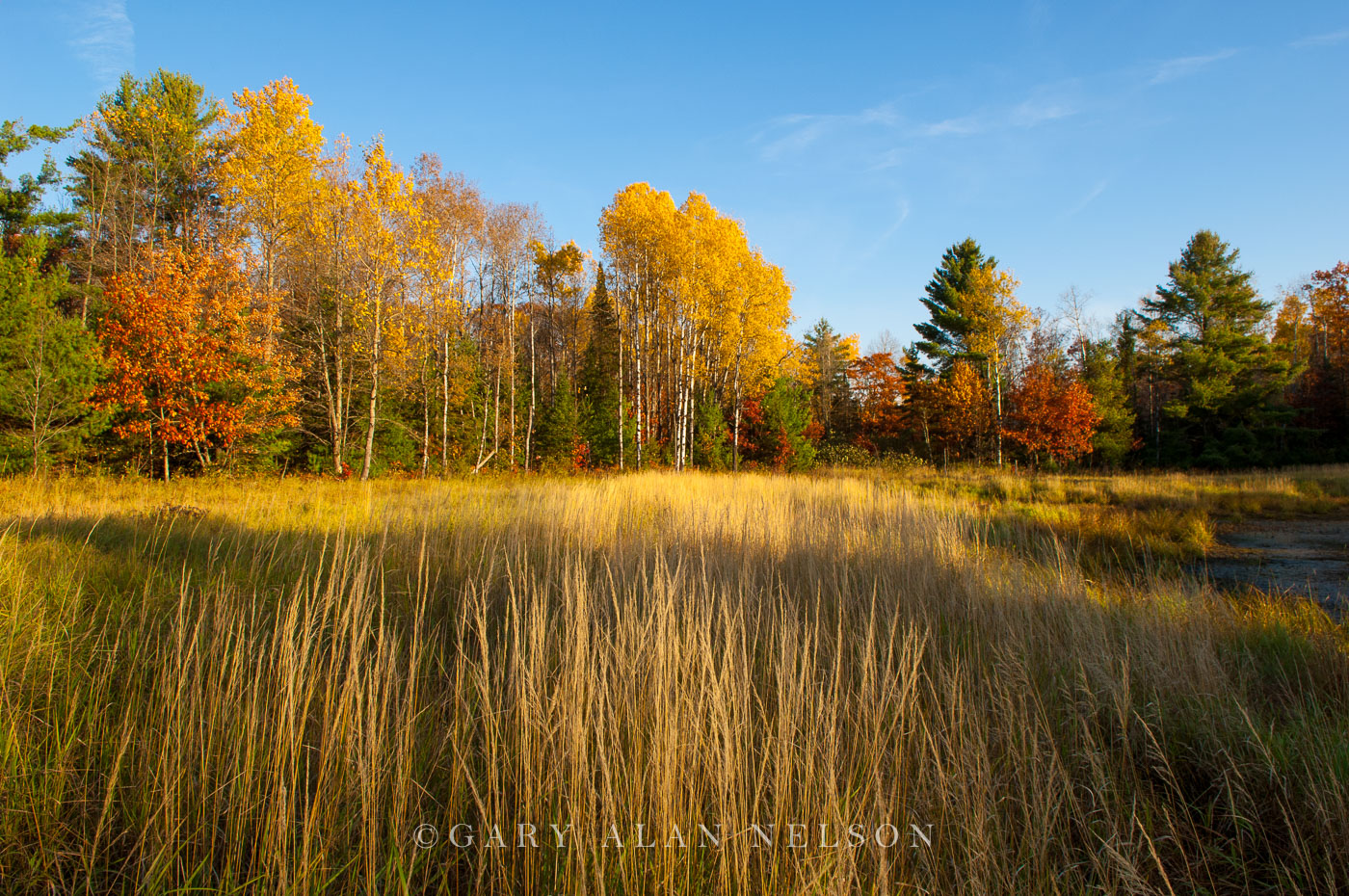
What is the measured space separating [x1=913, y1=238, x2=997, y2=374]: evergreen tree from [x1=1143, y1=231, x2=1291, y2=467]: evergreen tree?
9.82 m

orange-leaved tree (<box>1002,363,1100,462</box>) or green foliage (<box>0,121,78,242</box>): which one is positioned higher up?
green foliage (<box>0,121,78,242</box>)

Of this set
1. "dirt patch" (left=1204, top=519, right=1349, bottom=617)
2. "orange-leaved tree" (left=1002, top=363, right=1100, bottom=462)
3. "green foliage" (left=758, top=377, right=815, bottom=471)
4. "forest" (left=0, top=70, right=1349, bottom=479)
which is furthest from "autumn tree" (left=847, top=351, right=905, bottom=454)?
"dirt patch" (left=1204, top=519, right=1349, bottom=617)

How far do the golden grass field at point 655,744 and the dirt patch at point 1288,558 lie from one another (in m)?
3.35

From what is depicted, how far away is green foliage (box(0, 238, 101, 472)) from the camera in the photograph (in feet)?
33.7

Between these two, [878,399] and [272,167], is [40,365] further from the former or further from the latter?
[878,399]

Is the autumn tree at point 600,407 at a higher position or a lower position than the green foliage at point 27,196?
lower

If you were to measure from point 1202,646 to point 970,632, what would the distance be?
1177 millimetres

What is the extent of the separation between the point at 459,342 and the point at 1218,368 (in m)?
35.3

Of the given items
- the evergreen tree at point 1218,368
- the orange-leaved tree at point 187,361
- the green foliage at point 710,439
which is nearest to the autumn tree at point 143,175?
the orange-leaved tree at point 187,361

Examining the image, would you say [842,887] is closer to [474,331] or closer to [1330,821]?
[1330,821]

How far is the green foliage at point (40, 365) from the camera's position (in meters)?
10.3

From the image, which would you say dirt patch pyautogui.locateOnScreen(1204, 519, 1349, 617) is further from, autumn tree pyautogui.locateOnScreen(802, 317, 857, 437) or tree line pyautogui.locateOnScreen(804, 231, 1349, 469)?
autumn tree pyautogui.locateOnScreen(802, 317, 857, 437)

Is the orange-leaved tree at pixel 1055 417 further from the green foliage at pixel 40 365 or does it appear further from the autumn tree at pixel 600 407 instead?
the green foliage at pixel 40 365

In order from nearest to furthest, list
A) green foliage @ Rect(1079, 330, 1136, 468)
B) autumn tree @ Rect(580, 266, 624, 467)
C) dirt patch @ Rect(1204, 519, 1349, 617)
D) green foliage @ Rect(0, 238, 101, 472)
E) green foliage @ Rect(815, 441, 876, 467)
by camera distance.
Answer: dirt patch @ Rect(1204, 519, 1349, 617)
green foliage @ Rect(0, 238, 101, 472)
autumn tree @ Rect(580, 266, 624, 467)
green foliage @ Rect(815, 441, 876, 467)
green foliage @ Rect(1079, 330, 1136, 468)
